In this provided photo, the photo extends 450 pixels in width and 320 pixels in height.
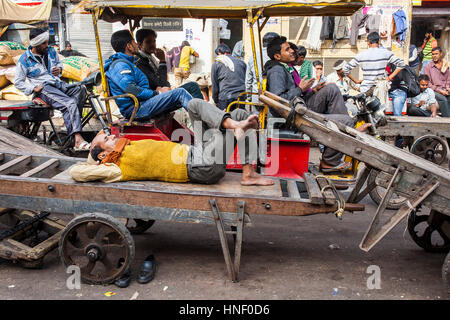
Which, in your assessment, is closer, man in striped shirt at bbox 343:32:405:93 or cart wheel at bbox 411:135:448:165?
cart wheel at bbox 411:135:448:165

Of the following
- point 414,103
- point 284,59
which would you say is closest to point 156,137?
point 284,59

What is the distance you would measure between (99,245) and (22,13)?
11759 millimetres

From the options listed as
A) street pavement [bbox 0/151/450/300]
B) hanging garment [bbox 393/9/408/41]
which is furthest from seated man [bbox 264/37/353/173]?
hanging garment [bbox 393/9/408/41]

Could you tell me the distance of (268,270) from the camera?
3.83m

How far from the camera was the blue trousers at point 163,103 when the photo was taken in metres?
5.13

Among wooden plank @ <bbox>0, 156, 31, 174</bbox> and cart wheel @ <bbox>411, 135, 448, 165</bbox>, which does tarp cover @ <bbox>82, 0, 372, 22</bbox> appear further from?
cart wheel @ <bbox>411, 135, 448, 165</bbox>

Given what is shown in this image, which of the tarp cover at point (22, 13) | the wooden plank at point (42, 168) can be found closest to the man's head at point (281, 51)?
the wooden plank at point (42, 168)

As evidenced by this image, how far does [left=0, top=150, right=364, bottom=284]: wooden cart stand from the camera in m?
3.39

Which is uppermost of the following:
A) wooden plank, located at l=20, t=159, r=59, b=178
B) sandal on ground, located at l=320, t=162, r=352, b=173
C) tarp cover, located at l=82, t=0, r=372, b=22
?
tarp cover, located at l=82, t=0, r=372, b=22

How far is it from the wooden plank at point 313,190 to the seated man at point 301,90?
1.27 metres

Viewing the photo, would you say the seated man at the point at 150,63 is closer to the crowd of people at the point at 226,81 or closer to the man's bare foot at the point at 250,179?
the crowd of people at the point at 226,81

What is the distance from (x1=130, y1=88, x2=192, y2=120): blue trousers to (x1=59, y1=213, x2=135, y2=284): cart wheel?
207 centimetres

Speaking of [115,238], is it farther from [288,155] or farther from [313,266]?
[288,155]
